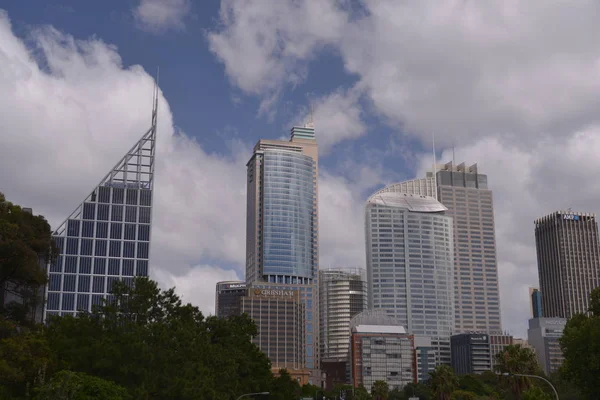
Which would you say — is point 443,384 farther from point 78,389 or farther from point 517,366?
point 78,389

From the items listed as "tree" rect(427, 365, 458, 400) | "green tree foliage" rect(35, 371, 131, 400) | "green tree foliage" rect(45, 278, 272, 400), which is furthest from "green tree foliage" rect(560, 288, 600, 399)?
"tree" rect(427, 365, 458, 400)

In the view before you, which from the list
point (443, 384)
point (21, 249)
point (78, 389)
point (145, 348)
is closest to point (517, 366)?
point (443, 384)

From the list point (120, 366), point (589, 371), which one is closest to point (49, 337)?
point (120, 366)

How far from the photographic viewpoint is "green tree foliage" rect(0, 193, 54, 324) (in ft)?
211

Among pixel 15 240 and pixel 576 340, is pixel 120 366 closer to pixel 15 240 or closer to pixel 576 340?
pixel 15 240

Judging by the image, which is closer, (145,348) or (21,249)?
(21,249)

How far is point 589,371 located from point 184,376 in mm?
37348

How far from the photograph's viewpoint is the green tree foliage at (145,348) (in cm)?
6625

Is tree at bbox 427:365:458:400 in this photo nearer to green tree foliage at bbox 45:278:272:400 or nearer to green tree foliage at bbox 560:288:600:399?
green tree foliage at bbox 560:288:600:399

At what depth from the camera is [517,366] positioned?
345ft

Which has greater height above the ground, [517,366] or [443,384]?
[517,366]

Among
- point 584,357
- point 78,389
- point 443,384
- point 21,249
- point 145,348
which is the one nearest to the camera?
point 78,389

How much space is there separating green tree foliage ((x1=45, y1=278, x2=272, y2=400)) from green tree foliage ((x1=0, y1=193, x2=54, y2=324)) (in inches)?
166

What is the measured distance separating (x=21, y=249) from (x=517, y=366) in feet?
226
